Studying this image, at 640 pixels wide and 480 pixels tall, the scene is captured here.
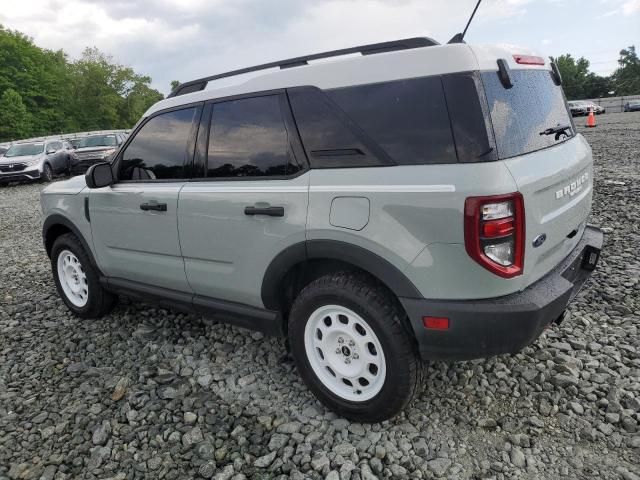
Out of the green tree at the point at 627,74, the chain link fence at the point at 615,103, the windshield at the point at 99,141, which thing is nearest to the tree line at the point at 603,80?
the green tree at the point at 627,74

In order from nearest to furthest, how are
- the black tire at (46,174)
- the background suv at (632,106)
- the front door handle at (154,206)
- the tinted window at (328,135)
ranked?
the tinted window at (328,135) → the front door handle at (154,206) → the black tire at (46,174) → the background suv at (632,106)

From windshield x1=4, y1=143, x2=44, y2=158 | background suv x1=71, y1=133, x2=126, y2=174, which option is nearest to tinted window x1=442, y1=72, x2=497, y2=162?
background suv x1=71, y1=133, x2=126, y2=174

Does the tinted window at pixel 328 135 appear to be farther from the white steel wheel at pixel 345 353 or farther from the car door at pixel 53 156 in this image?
the car door at pixel 53 156

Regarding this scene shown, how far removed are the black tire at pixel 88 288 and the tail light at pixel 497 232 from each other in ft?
10.6

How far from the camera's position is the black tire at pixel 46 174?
16.5 metres

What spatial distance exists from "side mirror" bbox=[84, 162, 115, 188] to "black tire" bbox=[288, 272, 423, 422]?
1.90 metres

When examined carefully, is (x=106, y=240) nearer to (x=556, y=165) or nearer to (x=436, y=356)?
(x=436, y=356)

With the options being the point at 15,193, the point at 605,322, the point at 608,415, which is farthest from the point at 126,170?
the point at 15,193

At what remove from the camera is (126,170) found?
365 centimetres

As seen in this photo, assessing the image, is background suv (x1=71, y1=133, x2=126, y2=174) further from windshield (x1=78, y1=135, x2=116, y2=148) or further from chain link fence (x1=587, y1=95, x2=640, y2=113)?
chain link fence (x1=587, y1=95, x2=640, y2=113)

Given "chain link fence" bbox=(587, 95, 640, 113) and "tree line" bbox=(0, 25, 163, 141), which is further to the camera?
"tree line" bbox=(0, 25, 163, 141)

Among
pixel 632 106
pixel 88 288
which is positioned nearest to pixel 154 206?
pixel 88 288

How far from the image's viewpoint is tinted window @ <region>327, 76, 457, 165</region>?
2.21m

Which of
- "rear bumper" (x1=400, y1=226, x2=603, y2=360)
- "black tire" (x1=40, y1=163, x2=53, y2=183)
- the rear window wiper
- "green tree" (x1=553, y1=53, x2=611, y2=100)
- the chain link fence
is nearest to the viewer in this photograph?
"rear bumper" (x1=400, y1=226, x2=603, y2=360)
